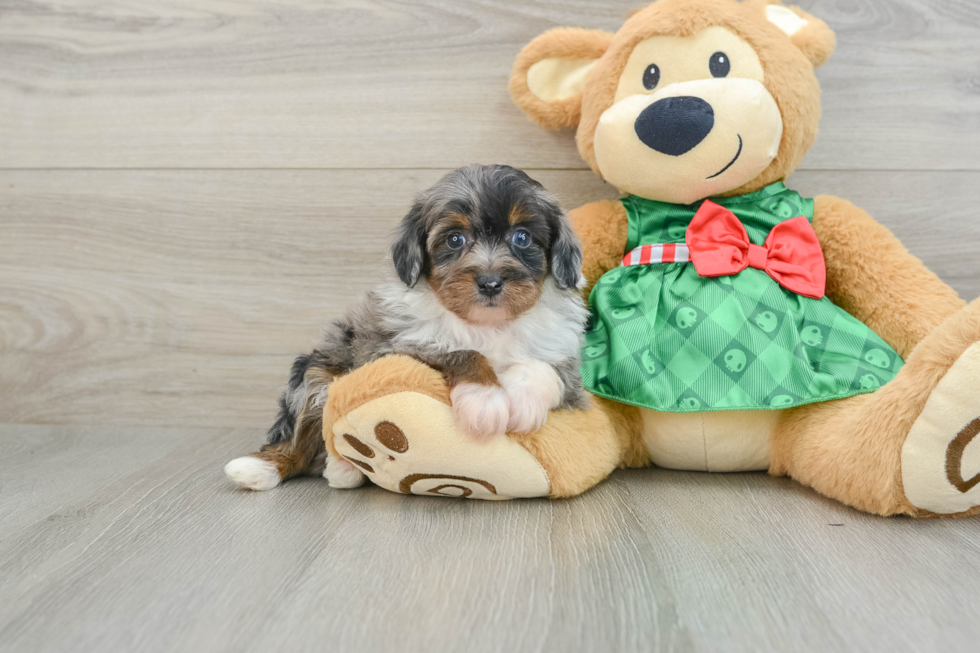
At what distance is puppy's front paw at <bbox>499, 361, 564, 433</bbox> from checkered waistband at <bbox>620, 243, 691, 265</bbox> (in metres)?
0.43

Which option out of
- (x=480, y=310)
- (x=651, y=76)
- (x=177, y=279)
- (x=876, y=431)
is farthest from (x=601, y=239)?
(x=177, y=279)

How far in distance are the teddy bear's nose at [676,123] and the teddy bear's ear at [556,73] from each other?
0.30 metres

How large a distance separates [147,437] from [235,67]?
1226 millimetres

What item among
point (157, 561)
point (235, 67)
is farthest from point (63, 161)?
point (157, 561)

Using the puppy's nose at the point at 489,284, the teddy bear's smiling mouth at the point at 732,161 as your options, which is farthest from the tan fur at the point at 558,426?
the teddy bear's smiling mouth at the point at 732,161

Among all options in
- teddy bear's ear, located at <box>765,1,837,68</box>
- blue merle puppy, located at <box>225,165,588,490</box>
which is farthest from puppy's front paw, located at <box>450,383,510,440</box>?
teddy bear's ear, located at <box>765,1,837,68</box>

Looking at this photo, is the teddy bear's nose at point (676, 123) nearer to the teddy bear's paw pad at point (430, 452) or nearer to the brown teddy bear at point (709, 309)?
the brown teddy bear at point (709, 309)

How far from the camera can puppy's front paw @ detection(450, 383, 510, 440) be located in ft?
4.53

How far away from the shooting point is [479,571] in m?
1.21

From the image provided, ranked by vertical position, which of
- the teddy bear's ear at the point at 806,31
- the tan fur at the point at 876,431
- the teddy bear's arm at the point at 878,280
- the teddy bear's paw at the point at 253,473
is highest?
the teddy bear's ear at the point at 806,31

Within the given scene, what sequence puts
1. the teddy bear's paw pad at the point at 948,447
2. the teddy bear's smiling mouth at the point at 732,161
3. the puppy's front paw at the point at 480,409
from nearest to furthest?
the teddy bear's paw pad at the point at 948,447
the puppy's front paw at the point at 480,409
the teddy bear's smiling mouth at the point at 732,161

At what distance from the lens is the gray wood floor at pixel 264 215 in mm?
1462

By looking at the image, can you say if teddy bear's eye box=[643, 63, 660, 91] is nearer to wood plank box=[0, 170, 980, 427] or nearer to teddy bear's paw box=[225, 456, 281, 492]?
wood plank box=[0, 170, 980, 427]

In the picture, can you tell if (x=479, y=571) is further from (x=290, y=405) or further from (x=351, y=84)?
(x=351, y=84)
